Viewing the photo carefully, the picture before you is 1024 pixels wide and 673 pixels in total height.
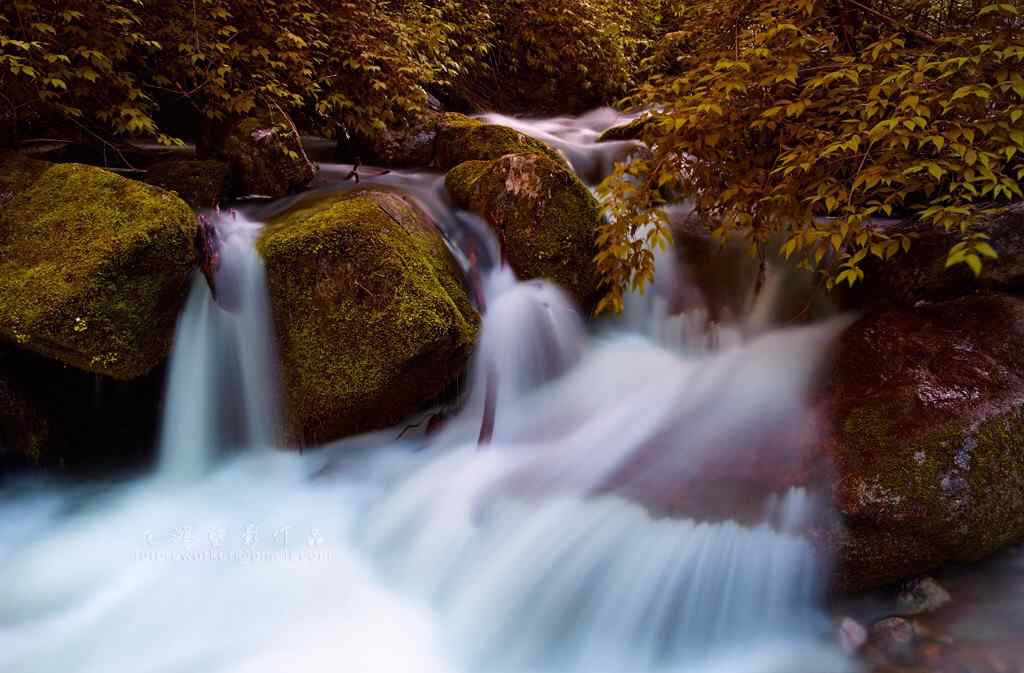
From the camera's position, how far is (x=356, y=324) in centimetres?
345

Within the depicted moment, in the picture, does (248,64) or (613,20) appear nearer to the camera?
(248,64)

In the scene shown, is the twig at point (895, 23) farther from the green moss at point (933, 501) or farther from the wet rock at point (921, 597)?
the wet rock at point (921, 597)

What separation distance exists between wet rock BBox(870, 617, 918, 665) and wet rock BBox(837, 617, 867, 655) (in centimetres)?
4

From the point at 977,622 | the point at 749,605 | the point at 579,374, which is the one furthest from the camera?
the point at 579,374

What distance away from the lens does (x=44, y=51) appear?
147 inches

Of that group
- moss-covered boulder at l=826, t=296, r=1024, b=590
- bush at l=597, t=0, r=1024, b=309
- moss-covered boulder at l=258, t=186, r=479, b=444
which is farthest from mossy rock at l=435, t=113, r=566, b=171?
moss-covered boulder at l=826, t=296, r=1024, b=590

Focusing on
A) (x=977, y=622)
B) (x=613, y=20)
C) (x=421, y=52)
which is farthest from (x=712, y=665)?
(x=613, y=20)

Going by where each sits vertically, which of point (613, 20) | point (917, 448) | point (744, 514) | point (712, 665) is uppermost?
point (613, 20)

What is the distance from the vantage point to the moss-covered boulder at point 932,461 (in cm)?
271

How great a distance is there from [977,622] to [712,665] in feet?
3.89

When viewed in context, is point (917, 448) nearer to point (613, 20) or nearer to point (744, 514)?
point (744, 514)

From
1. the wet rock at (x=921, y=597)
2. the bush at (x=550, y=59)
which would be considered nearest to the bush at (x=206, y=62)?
the bush at (x=550, y=59)

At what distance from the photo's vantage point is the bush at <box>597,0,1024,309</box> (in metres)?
2.49

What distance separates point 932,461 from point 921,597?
634 millimetres
